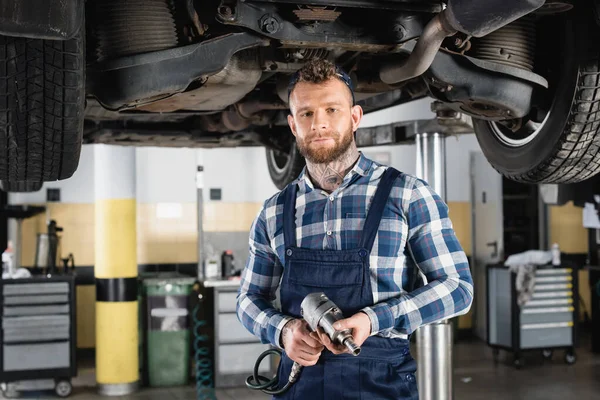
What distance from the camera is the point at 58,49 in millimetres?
1563

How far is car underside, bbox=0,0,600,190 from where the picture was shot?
1.61m

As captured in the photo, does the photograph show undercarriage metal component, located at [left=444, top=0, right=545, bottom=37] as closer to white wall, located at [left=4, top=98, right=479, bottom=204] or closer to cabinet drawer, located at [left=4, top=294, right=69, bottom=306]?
cabinet drawer, located at [left=4, top=294, right=69, bottom=306]

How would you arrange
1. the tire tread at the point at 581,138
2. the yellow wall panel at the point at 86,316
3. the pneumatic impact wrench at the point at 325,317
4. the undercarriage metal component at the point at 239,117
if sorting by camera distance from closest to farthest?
the pneumatic impact wrench at the point at 325,317, the tire tread at the point at 581,138, the undercarriage metal component at the point at 239,117, the yellow wall panel at the point at 86,316

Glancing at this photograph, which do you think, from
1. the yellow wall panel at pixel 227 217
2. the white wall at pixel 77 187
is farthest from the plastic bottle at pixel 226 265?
the white wall at pixel 77 187

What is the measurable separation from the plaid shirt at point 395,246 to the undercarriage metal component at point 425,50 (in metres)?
0.49

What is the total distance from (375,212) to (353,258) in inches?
4.0

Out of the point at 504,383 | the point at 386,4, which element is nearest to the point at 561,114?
the point at 386,4

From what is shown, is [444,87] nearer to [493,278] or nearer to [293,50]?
[293,50]

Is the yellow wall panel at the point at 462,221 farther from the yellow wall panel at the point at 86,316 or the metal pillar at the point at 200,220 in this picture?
the yellow wall panel at the point at 86,316

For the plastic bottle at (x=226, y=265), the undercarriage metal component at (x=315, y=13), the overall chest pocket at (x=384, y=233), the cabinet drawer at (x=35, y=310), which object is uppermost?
the undercarriage metal component at (x=315, y=13)

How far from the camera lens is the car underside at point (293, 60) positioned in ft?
5.27

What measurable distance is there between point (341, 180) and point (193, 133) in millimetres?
2136

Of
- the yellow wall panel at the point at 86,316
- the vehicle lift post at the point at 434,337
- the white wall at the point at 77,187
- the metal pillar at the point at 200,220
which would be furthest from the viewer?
the yellow wall panel at the point at 86,316

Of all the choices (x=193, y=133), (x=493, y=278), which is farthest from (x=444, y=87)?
(x=493, y=278)
